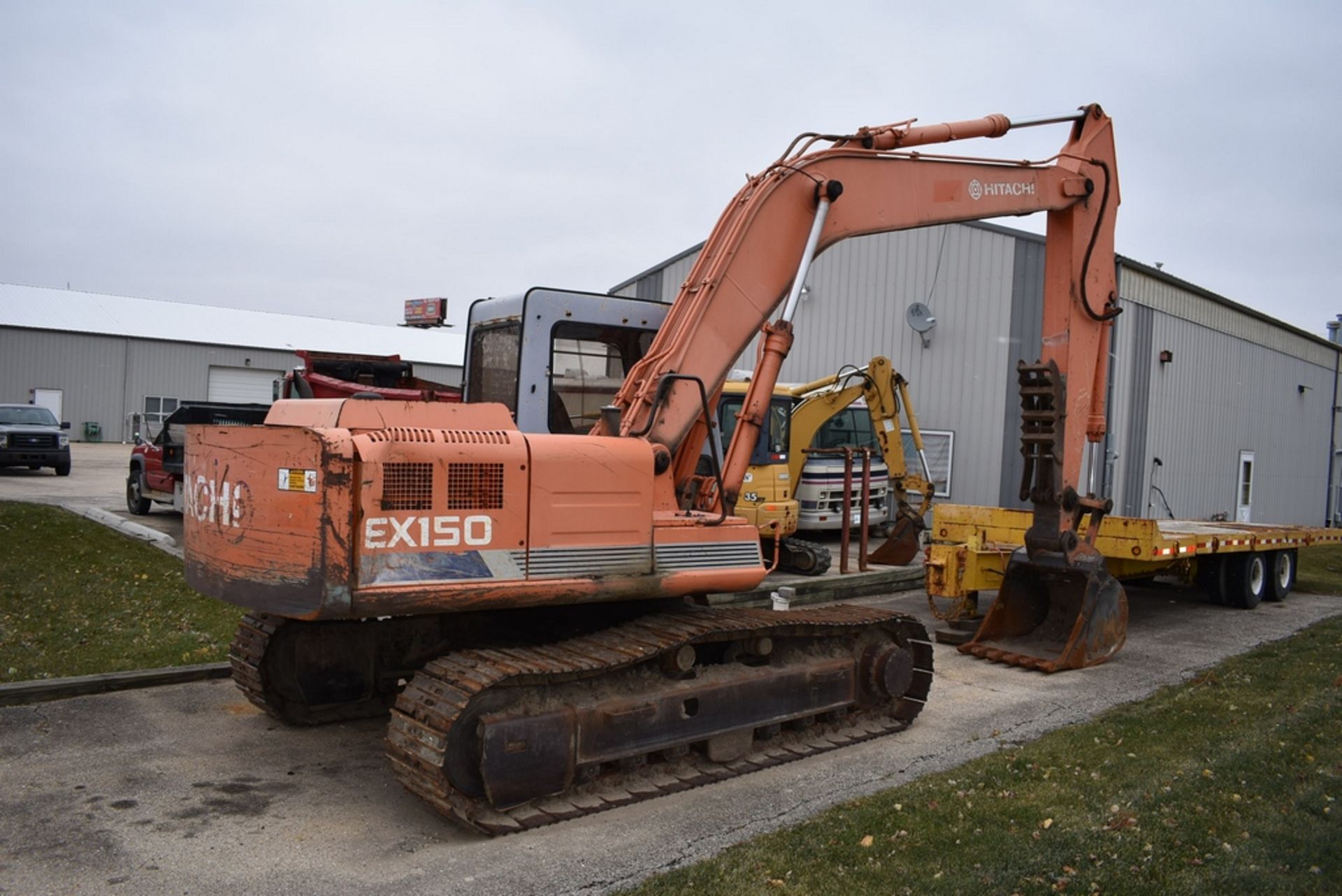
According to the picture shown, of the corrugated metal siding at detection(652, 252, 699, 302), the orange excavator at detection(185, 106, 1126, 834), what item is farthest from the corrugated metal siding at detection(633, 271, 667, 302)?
the orange excavator at detection(185, 106, 1126, 834)

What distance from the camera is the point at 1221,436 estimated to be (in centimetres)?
2247

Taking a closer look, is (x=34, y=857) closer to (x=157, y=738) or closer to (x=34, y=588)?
(x=157, y=738)

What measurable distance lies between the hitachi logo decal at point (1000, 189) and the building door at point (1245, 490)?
56.4 ft

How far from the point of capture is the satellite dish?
61.8 feet

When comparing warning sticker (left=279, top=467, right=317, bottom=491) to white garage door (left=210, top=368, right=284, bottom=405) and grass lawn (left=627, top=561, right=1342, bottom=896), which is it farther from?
white garage door (left=210, top=368, right=284, bottom=405)

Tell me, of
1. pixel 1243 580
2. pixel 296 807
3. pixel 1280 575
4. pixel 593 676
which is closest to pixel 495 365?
pixel 593 676

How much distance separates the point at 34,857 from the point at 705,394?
420cm

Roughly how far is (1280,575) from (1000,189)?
8527 millimetres

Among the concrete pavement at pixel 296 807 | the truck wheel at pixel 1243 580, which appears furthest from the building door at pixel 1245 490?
the concrete pavement at pixel 296 807

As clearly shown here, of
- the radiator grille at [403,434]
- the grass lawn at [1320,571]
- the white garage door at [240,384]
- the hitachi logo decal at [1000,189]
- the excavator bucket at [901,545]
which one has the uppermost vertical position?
the hitachi logo decal at [1000,189]

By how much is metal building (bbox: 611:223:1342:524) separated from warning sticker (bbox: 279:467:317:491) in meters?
14.4

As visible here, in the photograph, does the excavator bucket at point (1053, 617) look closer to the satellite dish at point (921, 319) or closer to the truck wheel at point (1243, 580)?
the truck wheel at point (1243, 580)

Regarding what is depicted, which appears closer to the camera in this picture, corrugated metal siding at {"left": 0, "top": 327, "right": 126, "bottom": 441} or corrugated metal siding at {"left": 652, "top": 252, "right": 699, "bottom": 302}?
corrugated metal siding at {"left": 652, "top": 252, "right": 699, "bottom": 302}

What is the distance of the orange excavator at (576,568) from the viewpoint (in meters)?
5.17
